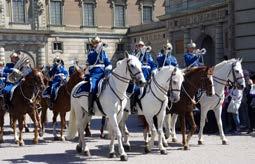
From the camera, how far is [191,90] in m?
13.4

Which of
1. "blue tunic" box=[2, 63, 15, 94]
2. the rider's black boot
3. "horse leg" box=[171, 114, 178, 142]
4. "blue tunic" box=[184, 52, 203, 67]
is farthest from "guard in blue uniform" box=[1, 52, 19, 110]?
"blue tunic" box=[184, 52, 203, 67]

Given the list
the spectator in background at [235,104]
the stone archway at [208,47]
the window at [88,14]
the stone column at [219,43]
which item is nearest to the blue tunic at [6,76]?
the spectator in background at [235,104]

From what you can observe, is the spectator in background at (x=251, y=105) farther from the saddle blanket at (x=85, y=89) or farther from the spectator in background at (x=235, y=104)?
the saddle blanket at (x=85, y=89)

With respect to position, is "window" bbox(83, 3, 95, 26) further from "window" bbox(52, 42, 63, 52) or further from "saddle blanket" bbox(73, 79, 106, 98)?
"saddle blanket" bbox(73, 79, 106, 98)

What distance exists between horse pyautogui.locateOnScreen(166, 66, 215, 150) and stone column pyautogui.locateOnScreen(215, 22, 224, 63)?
47.0 ft

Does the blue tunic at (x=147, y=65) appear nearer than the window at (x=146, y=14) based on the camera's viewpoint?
Yes

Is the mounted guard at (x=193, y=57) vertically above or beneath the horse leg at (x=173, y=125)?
above

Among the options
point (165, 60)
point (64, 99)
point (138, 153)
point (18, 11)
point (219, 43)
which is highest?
point (18, 11)

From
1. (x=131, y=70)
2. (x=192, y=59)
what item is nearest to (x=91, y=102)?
(x=131, y=70)

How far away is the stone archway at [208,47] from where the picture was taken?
92.8 ft

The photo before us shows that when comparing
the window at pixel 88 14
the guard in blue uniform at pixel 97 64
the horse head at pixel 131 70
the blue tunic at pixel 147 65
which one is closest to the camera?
the horse head at pixel 131 70

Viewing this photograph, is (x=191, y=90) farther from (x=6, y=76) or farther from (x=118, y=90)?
(x=6, y=76)

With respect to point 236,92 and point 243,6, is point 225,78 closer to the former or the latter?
point 236,92

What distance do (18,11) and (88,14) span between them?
7.07m
